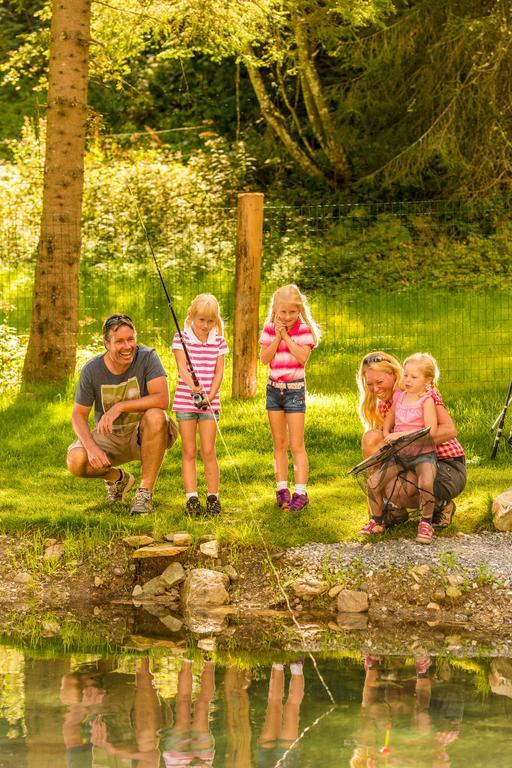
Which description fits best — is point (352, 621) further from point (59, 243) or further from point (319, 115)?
point (319, 115)

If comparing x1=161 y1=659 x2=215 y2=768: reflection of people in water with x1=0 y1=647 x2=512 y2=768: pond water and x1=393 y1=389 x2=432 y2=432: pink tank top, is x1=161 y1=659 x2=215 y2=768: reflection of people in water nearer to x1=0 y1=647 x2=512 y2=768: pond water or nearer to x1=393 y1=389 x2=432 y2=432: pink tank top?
x1=0 y1=647 x2=512 y2=768: pond water

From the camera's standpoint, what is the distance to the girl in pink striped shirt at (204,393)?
289 inches

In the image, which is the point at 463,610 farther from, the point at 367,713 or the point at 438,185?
the point at 438,185


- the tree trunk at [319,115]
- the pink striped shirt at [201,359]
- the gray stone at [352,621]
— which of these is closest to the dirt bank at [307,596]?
the gray stone at [352,621]

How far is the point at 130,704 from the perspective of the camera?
5285 millimetres

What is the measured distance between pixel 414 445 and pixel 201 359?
4.69 feet

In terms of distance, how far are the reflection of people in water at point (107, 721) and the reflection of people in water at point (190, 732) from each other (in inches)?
2.4

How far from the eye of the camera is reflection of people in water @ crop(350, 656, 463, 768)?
15.5 ft

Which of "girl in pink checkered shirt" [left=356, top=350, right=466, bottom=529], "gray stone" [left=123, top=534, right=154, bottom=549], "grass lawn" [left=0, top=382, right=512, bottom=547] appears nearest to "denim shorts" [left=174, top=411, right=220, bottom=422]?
"grass lawn" [left=0, top=382, right=512, bottom=547]

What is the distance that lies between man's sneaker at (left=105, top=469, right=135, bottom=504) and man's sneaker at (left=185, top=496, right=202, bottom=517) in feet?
1.56

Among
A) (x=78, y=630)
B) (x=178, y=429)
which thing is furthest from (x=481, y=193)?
(x=78, y=630)

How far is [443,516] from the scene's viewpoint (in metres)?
7.09

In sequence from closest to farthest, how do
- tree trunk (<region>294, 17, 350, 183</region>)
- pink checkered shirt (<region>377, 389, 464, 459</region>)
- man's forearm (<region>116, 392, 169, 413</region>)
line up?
pink checkered shirt (<region>377, 389, 464, 459</region>) < man's forearm (<region>116, 392, 169, 413</region>) < tree trunk (<region>294, 17, 350, 183</region>)

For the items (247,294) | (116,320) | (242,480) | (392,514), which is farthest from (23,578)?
(247,294)
